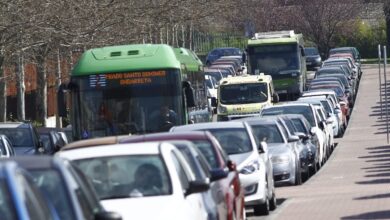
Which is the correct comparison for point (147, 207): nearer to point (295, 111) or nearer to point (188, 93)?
point (188, 93)

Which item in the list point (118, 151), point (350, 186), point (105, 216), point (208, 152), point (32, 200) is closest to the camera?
point (32, 200)

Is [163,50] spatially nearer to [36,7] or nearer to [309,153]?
[36,7]

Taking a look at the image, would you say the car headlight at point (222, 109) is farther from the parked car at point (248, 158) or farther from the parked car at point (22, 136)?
the parked car at point (248, 158)

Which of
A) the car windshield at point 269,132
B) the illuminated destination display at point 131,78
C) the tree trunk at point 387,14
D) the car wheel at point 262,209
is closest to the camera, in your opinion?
the car wheel at point 262,209

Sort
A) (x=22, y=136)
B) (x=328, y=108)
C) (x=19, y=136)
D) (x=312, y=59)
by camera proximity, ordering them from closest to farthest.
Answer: (x=22, y=136) < (x=19, y=136) < (x=328, y=108) < (x=312, y=59)

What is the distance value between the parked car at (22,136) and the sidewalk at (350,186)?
640 centimetres

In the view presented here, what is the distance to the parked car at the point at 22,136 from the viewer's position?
28.7m

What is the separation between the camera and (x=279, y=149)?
2491 centimetres

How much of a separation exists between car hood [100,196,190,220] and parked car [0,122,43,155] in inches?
698

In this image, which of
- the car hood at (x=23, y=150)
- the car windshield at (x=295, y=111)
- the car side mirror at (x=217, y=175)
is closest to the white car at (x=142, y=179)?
the car side mirror at (x=217, y=175)

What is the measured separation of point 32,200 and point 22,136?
22.8 m

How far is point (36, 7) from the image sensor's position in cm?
2709

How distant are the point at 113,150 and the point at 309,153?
17609 millimetres

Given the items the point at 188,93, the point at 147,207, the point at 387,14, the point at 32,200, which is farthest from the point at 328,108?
the point at 387,14
